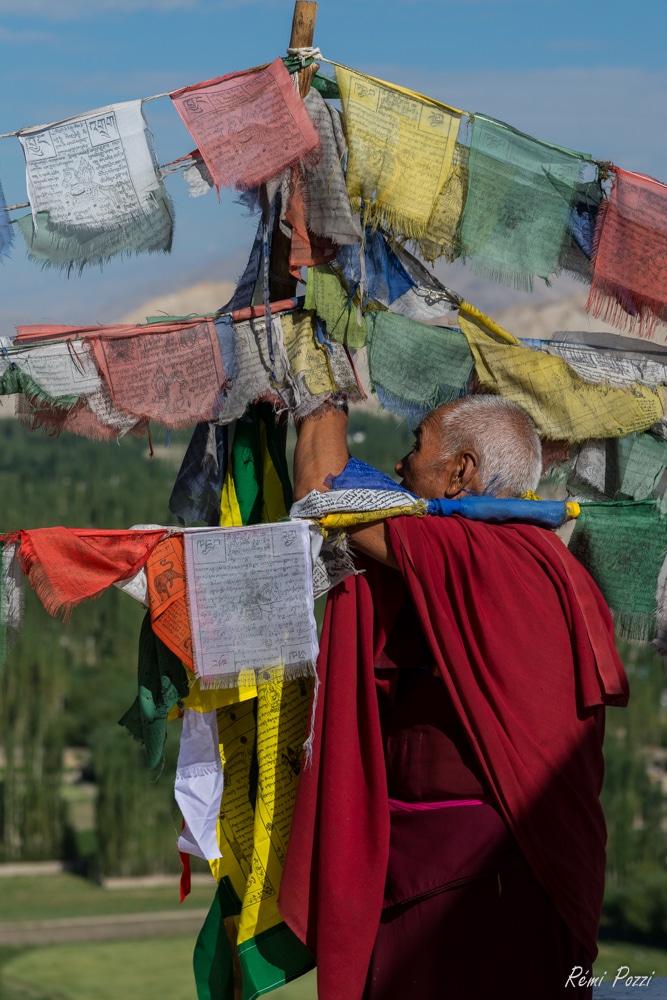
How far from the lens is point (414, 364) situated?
8.46 feet

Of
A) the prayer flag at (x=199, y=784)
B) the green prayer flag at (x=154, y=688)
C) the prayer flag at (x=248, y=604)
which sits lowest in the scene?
the prayer flag at (x=199, y=784)

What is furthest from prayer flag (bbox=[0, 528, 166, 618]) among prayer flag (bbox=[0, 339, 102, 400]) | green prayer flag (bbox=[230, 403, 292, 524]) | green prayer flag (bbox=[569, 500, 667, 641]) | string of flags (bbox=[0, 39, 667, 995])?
green prayer flag (bbox=[569, 500, 667, 641])

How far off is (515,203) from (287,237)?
516 mm

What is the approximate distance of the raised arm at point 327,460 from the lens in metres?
2.17

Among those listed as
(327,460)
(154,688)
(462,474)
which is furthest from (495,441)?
(154,688)

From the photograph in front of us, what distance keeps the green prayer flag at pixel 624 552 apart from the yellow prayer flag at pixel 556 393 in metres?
0.20

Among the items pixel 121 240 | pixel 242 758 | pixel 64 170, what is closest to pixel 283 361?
pixel 121 240

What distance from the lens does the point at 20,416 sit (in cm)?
237

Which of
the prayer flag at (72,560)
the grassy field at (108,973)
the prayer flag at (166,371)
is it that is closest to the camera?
the prayer flag at (72,560)

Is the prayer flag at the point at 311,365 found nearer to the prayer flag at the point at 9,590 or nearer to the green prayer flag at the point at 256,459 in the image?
the green prayer flag at the point at 256,459

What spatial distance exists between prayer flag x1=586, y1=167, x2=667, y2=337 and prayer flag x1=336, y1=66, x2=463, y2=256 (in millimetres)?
348

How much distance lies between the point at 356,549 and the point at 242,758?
1.94ft

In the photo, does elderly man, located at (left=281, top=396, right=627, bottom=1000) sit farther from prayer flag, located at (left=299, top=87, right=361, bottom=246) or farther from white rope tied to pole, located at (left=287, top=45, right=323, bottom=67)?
white rope tied to pole, located at (left=287, top=45, right=323, bottom=67)

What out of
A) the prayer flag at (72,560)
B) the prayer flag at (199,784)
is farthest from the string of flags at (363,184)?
the prayer flag at (199,784)
